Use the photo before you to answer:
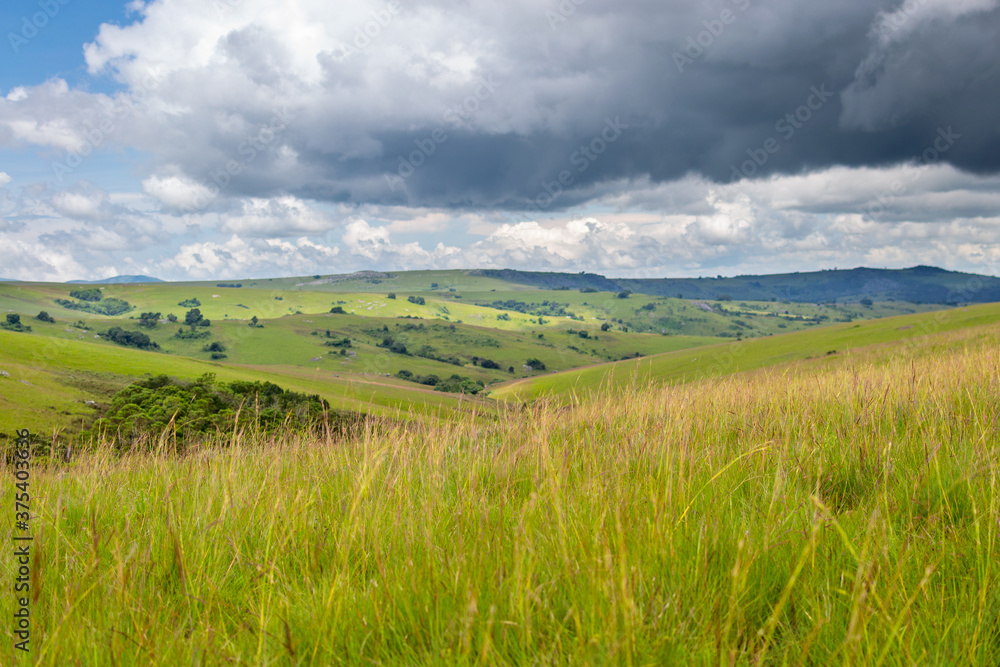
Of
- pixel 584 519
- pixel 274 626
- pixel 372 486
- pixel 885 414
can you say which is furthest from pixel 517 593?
pixel 885 414

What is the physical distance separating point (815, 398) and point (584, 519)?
17.3ft

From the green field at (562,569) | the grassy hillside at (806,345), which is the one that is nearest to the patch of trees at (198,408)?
the green field at (562,569)

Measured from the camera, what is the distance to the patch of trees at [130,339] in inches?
6147

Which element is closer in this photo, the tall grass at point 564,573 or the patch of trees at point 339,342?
the tall grass at point 564,573

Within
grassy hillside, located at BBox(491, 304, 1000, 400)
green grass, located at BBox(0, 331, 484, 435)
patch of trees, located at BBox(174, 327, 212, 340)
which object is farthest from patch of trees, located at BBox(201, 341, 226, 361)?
grassy hillside, located at BBox(491, 304, 1000, 400)

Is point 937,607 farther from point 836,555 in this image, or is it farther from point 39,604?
point 39,604

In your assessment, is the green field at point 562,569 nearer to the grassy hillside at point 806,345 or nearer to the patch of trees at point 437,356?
the grassy hillside at point 806,345

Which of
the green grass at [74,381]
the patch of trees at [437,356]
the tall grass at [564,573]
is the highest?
the tall grass at [564,573]

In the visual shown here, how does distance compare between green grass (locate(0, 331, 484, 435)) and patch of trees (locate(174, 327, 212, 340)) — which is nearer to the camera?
green grass (locate(0, 331, 484, 435))

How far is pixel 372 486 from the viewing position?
443 centimetres

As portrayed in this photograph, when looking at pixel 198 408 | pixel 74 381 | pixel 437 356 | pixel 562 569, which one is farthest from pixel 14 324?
pixel 562 569

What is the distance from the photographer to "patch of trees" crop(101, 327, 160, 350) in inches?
6147

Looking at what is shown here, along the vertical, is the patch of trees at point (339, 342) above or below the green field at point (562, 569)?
below

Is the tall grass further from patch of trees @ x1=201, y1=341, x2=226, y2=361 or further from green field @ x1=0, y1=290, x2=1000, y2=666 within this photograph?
patch of trees @ x1=201, y1=341, x2=226, y2=361
